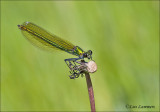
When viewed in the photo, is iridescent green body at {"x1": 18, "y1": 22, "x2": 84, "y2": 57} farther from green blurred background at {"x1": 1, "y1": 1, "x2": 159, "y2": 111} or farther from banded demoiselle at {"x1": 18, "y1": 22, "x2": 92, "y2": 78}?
green blurred background at {"x1": 1, "y1": 1, "x2": 159, "y2": 111}

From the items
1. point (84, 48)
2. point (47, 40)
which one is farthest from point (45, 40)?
point (84, 48)

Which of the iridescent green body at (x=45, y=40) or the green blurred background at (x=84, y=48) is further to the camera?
the green blurred background at (x=84, y=48)

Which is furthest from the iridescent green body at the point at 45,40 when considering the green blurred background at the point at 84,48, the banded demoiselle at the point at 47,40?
the green blurred background at the point at 84,48

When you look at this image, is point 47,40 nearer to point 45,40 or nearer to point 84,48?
point 45,40

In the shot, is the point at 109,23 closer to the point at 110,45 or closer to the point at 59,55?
the point at 110,45

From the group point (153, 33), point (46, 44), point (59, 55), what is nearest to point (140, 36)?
point (153, 33)

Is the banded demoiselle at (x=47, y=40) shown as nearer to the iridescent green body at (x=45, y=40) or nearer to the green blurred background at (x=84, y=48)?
the iridescent green body at (x=45, y=40)

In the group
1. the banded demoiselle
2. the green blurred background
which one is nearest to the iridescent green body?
the banded demoiselle
